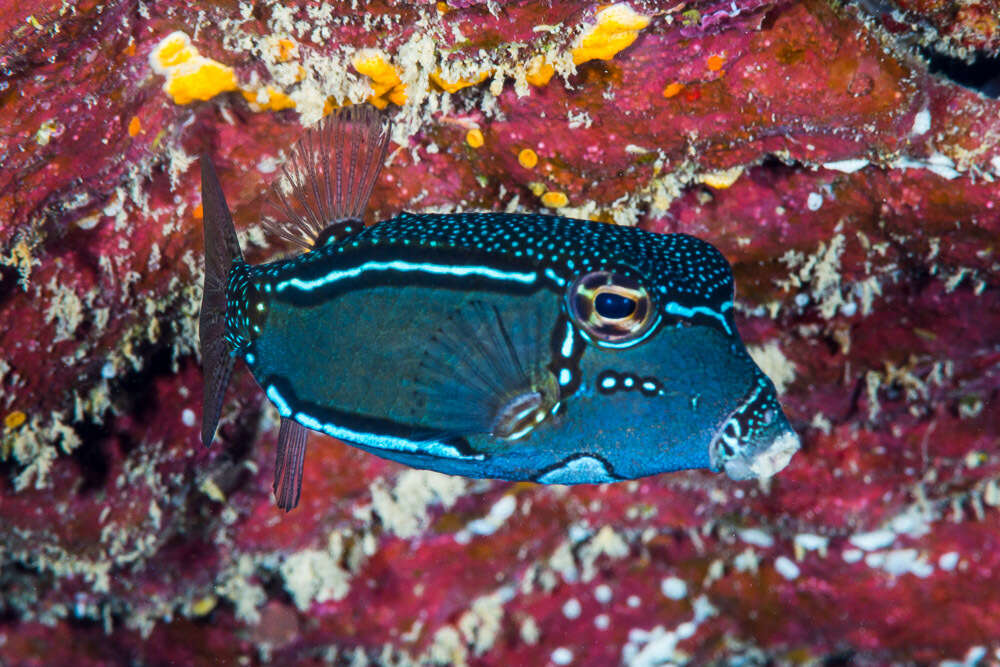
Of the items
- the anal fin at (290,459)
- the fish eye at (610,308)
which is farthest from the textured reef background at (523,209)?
the anal fin at (290,459)

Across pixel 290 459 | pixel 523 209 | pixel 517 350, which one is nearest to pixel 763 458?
pixel 517 350

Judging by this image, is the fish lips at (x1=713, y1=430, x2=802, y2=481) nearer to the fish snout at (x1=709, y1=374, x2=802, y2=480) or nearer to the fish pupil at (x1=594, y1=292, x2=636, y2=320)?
the fish snout at (x1=709, y1=374, x2=802, y2=480)

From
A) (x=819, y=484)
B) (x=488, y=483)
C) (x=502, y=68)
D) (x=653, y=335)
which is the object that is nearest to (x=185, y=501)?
(x=488, y=483)

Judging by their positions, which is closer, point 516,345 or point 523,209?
point 516,345

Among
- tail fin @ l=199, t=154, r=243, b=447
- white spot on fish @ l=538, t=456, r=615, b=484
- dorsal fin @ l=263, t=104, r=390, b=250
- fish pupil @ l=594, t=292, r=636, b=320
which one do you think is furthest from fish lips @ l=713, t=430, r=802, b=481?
tail fin @ l=199, t=154, r=243, b=447

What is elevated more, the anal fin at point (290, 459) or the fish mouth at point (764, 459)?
the fish mouth at point (764, 459)

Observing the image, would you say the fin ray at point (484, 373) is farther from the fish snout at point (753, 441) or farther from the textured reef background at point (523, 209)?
the textured reef background at point (523, 209)

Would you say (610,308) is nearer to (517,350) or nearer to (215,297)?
(517,350)

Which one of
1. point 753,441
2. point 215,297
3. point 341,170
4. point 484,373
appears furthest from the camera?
point 215,297
